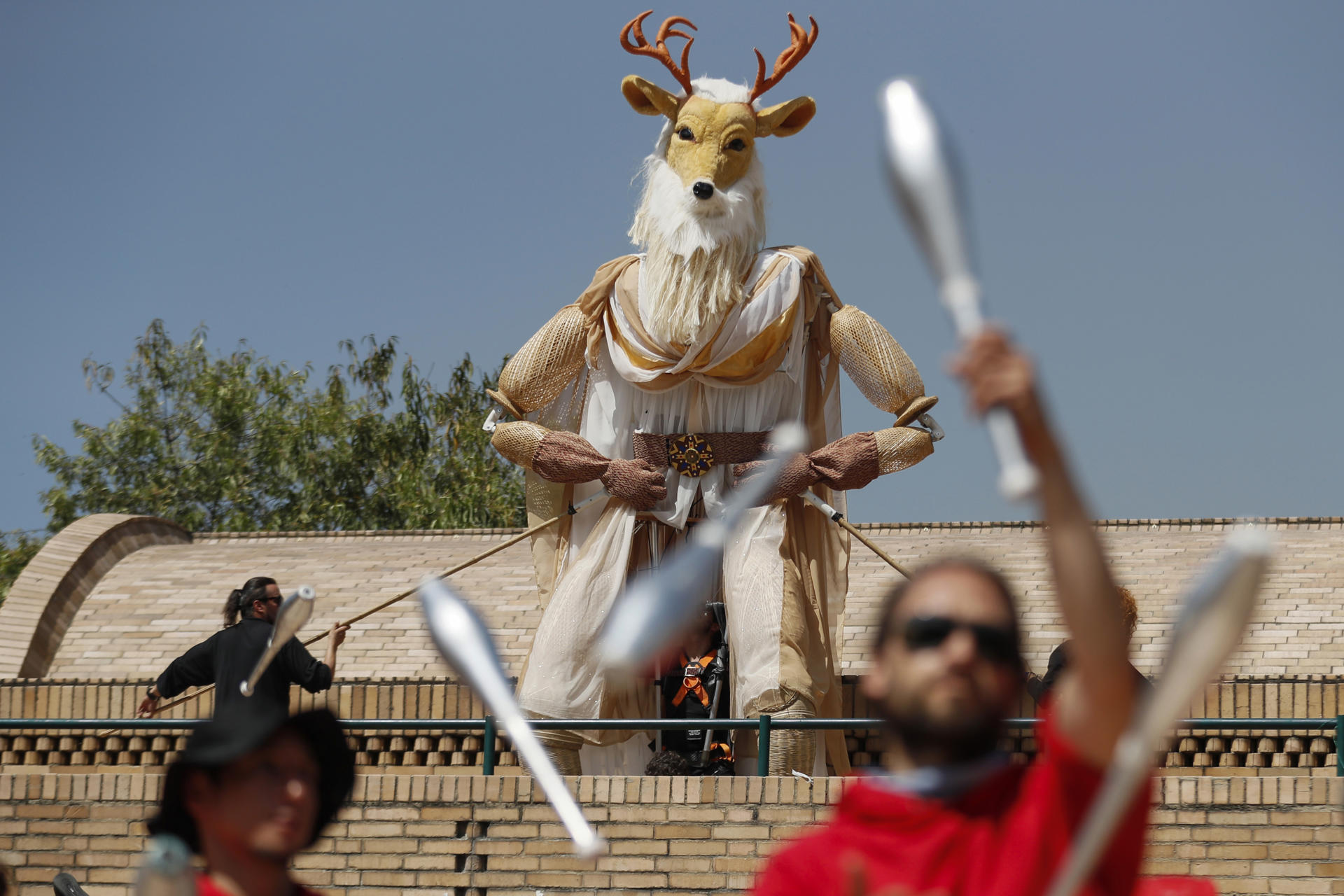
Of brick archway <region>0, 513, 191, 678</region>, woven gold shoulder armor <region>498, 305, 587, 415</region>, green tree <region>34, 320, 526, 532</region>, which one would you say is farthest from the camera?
green tree <region>34, 320, 526, 532</region>

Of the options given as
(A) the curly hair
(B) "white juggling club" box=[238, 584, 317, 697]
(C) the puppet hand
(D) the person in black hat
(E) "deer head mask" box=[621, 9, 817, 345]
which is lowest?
(D) the person in black hat

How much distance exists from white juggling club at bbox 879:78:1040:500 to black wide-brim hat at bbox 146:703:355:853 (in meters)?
1.16

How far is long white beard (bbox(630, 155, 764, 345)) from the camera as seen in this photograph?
736cm

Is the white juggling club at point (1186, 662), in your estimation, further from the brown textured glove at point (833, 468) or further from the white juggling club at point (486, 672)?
the brown textured glove at point (833, 468)

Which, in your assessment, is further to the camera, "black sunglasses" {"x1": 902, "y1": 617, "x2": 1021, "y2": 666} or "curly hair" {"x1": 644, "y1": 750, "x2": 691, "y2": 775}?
"curly hair" {"x1": 644, "y1": 750, "x2": 691, "y2": 775}

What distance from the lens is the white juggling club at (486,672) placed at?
2164 millimetres

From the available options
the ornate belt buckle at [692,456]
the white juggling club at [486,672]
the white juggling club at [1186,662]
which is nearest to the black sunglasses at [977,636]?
the white juggling club at [1186,662]

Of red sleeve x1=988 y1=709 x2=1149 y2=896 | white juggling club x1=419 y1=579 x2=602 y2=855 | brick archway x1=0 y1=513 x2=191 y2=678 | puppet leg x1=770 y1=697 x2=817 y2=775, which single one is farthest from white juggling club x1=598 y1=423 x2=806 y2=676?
brick archway x1=0 y1=513 x2=191 y2=678

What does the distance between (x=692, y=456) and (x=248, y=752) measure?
5287mm

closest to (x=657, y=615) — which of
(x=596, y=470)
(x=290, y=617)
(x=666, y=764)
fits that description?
(x=290, y=617)

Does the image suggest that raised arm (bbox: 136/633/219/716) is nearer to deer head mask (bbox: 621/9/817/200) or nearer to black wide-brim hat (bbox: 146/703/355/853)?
deer head mask (bbox: 621/9/817/200)

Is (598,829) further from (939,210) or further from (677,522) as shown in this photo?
(939,210)

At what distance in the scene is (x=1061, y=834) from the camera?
5.65 feet

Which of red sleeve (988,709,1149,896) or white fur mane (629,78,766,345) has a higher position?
white fur mane (629,78,766,345)
